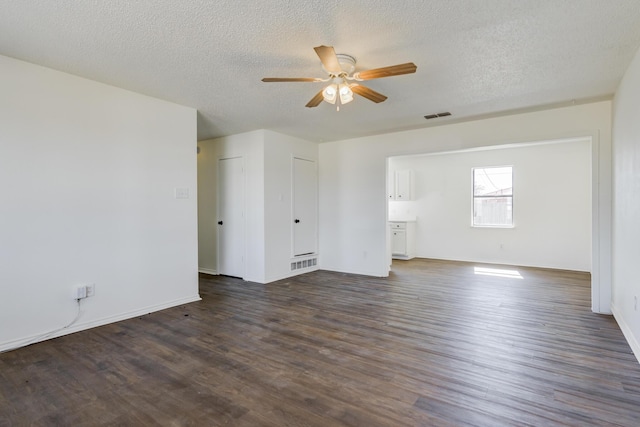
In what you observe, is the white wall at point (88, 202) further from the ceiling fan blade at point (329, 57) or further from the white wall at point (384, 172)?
the white wall at point (384, 172)

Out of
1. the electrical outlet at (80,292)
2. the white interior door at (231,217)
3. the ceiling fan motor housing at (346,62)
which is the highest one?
the ceiling fan motor housing at (346,62)

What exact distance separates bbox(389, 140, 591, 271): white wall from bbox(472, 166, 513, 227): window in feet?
0.39

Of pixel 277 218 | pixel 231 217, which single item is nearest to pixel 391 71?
pixel 277 218

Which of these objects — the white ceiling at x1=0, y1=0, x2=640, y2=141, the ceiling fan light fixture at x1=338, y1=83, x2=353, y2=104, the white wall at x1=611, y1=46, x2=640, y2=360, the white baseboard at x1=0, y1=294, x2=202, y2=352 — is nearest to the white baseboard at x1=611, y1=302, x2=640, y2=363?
the white wall at x1=611, y1=46, x2=640, y2=360

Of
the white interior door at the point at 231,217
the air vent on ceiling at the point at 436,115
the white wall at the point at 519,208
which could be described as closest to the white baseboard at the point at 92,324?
the white interior door at the point at 231,217

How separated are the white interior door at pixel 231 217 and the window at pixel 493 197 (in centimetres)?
501

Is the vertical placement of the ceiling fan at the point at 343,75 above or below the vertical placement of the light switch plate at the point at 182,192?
above

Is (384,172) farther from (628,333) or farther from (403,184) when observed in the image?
(628,333)

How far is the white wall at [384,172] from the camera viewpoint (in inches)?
146

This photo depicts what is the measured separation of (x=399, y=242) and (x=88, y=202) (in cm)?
595

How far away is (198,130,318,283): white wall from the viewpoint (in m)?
5.16

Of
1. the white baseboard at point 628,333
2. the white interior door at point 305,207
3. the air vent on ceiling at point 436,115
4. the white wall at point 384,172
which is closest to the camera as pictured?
the white baseboard at point 628,333

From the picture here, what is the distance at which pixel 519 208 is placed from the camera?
6547 millimetres

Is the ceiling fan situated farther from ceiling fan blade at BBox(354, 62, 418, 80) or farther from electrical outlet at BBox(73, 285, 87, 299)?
electrical outlet at BBox(73, 285, 87, 299)
